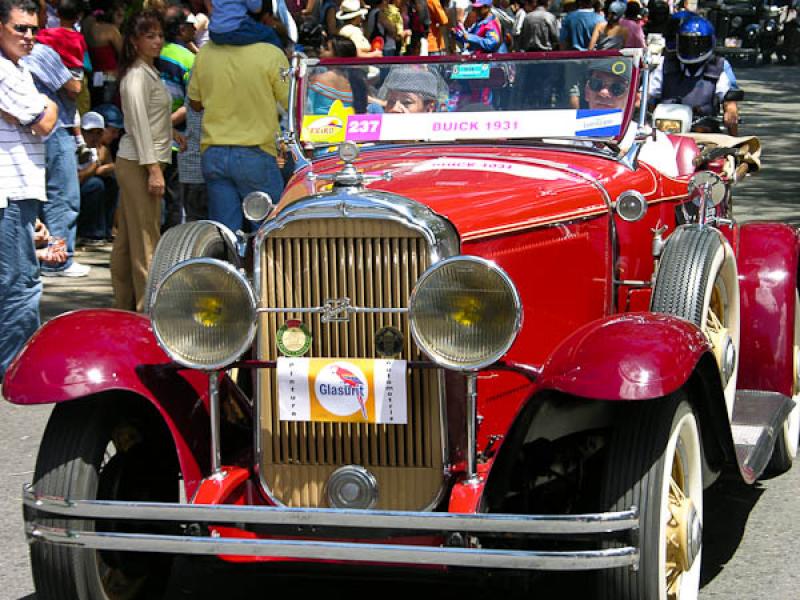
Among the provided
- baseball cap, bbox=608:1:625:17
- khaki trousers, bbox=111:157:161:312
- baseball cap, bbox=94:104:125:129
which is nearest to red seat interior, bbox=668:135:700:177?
khaki trousers, bbox=111:157:161:312

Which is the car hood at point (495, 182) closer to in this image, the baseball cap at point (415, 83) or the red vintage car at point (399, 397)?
the red vintage car at point (399, 397)

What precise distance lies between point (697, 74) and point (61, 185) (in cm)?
443

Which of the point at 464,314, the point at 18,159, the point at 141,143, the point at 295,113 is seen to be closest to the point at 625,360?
the point at 464,314

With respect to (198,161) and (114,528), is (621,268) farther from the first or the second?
(198,161)

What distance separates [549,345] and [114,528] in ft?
4.58

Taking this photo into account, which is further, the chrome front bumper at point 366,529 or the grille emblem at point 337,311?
the grille emblem at point 337,311

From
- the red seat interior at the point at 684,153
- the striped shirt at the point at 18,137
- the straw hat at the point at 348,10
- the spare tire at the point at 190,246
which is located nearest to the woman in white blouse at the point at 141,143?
the striped shirt at the point at 18,137

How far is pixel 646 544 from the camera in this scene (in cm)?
347

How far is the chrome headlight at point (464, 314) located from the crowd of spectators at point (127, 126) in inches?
77.1

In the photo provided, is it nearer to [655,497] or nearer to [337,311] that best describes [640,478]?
[655,497]

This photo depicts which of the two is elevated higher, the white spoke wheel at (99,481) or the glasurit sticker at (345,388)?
the glasurit sticker at (345,388)

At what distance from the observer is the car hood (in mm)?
4105

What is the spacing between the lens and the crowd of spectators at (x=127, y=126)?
22.3ft

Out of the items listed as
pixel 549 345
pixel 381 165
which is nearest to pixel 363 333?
pixel 549 345
